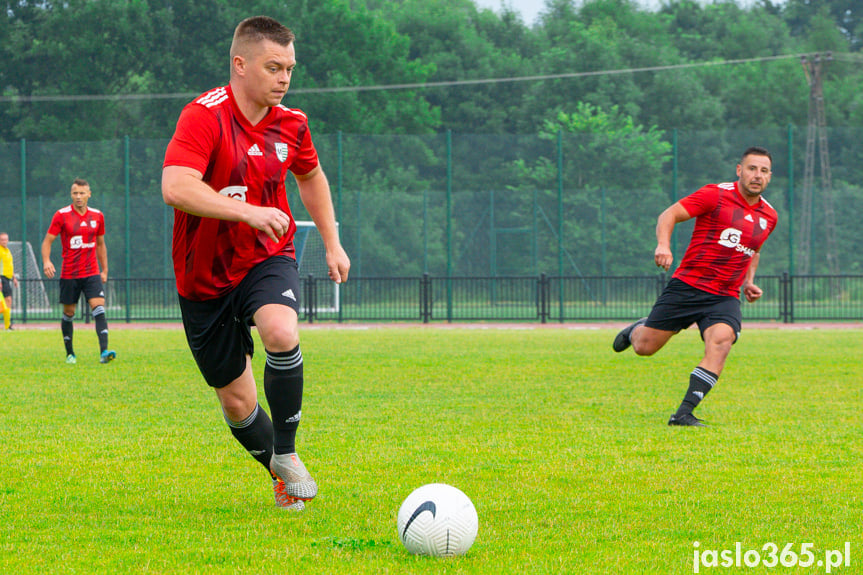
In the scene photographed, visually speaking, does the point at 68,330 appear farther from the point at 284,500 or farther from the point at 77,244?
the point at 284,500

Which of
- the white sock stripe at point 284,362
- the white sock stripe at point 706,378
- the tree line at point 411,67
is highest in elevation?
the tree line at point 411,67

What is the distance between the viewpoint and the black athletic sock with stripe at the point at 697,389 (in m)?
8.62

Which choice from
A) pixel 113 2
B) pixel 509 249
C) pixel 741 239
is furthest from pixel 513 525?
pixel 113 2

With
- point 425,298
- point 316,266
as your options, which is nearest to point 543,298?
point 425,298

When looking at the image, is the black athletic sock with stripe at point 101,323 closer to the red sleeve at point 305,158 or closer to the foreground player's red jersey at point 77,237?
the foreground player's red jersey at point 77,237

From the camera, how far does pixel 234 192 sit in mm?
5293

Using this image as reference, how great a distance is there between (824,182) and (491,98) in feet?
77.9

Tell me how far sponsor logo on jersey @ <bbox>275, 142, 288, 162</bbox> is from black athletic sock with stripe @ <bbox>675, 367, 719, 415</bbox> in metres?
4.31

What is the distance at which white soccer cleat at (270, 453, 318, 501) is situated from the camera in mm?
5293

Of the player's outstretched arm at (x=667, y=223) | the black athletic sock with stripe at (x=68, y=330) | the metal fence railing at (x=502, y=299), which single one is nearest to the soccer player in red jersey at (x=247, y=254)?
Answer: the player's outstretched arm at (x=667, y=223)

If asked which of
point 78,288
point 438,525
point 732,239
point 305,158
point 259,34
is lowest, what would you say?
point 438,525

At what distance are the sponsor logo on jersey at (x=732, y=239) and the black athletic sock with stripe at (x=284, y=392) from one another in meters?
4.89

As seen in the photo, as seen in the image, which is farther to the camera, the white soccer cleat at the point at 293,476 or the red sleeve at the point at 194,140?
the white soccer cleat at the point at 293,476

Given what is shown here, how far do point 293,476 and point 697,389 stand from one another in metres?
4.28
